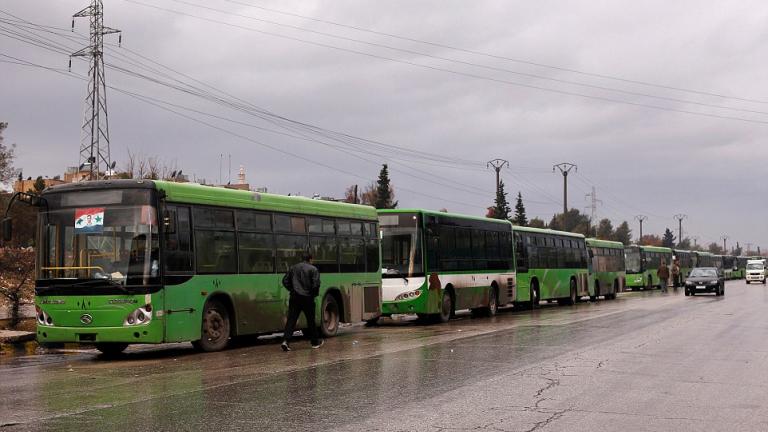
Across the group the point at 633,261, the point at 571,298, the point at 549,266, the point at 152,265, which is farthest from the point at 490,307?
the point at 633,261

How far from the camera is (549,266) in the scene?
3856 cm

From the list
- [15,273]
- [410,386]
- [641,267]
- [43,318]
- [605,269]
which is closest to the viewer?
[410,386]

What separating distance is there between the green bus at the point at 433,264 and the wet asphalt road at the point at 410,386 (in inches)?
229

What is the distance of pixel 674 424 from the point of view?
8.70 m

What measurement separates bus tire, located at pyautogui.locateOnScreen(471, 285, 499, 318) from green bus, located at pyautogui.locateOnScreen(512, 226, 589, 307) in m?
2.69

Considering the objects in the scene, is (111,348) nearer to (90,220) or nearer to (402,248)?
(90,220)

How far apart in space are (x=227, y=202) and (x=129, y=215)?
2.29 metres

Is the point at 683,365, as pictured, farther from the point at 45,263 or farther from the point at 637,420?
the point at 45,263

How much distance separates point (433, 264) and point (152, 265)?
38.3 ft

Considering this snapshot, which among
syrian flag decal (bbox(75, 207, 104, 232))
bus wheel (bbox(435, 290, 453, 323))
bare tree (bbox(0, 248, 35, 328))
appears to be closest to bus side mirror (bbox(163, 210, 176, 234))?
syrian flag decal (bbox(75, 207, 104, 232))

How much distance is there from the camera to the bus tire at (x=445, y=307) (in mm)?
26500

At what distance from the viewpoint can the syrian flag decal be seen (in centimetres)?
1558

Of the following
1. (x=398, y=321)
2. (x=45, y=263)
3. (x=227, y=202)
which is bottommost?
(x=398, y=321)

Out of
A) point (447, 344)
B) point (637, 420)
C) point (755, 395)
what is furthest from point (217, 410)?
point (447, 344)
